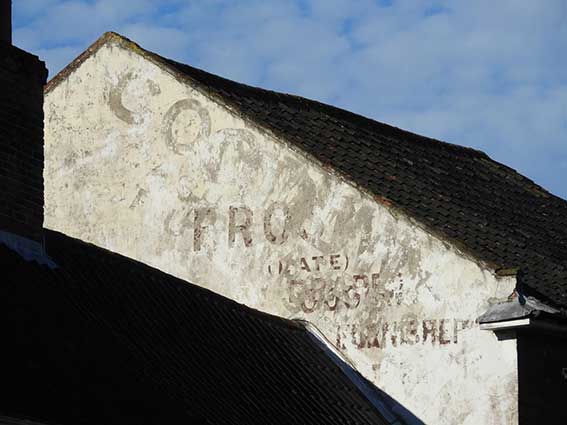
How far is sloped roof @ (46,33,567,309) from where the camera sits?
725 inches

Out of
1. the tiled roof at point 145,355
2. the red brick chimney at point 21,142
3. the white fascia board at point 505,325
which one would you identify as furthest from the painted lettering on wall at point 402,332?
the red brick chimney at point 21,142

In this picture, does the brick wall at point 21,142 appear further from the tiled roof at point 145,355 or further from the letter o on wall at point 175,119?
the letter o on wall at point 175,119

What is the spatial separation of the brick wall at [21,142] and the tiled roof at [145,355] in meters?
0.42

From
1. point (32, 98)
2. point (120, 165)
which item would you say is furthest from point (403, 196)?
point (32, 98)

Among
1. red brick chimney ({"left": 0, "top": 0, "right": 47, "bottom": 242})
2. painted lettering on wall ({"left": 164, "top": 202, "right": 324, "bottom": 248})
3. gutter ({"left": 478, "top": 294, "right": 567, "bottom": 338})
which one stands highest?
painted lettering on wall ({"left": 164, "top": 202, "right": 324, "bottom": 248})

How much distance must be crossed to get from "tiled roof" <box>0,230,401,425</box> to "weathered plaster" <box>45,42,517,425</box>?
0.59m

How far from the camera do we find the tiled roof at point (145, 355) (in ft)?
42.1

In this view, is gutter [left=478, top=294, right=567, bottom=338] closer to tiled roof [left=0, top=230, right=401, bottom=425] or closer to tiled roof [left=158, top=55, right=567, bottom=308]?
tiled roof [left=158, top=55, right=567, bottom=308]

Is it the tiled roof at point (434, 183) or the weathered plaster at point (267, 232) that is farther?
the tiled roof at point (434, 183)

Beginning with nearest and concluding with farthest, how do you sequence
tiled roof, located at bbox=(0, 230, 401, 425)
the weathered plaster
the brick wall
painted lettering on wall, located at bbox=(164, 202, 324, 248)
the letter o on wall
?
1. tiled roof, located at bbox=(0, 230, 401, 425)
2. the brick wall
3. the weathered plaster
4. painted lettering on wall, located at bbox=(164, 202, 324, 248)
5. the letter o on wall

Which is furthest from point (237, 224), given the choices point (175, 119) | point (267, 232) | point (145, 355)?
point (145, 355)

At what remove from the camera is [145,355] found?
14672 millimetres

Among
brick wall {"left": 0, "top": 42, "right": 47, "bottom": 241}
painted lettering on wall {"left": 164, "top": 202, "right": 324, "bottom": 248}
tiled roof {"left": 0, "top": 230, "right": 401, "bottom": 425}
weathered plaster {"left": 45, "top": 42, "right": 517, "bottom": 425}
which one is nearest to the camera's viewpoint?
tiled roof {"left": 0, "top": 230, "right": 401, "bottom": 425}

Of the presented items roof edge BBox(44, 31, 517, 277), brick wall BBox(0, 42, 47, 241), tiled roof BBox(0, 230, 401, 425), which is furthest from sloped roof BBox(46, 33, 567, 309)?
brick wall BBox(0, 42, 47, 241)
